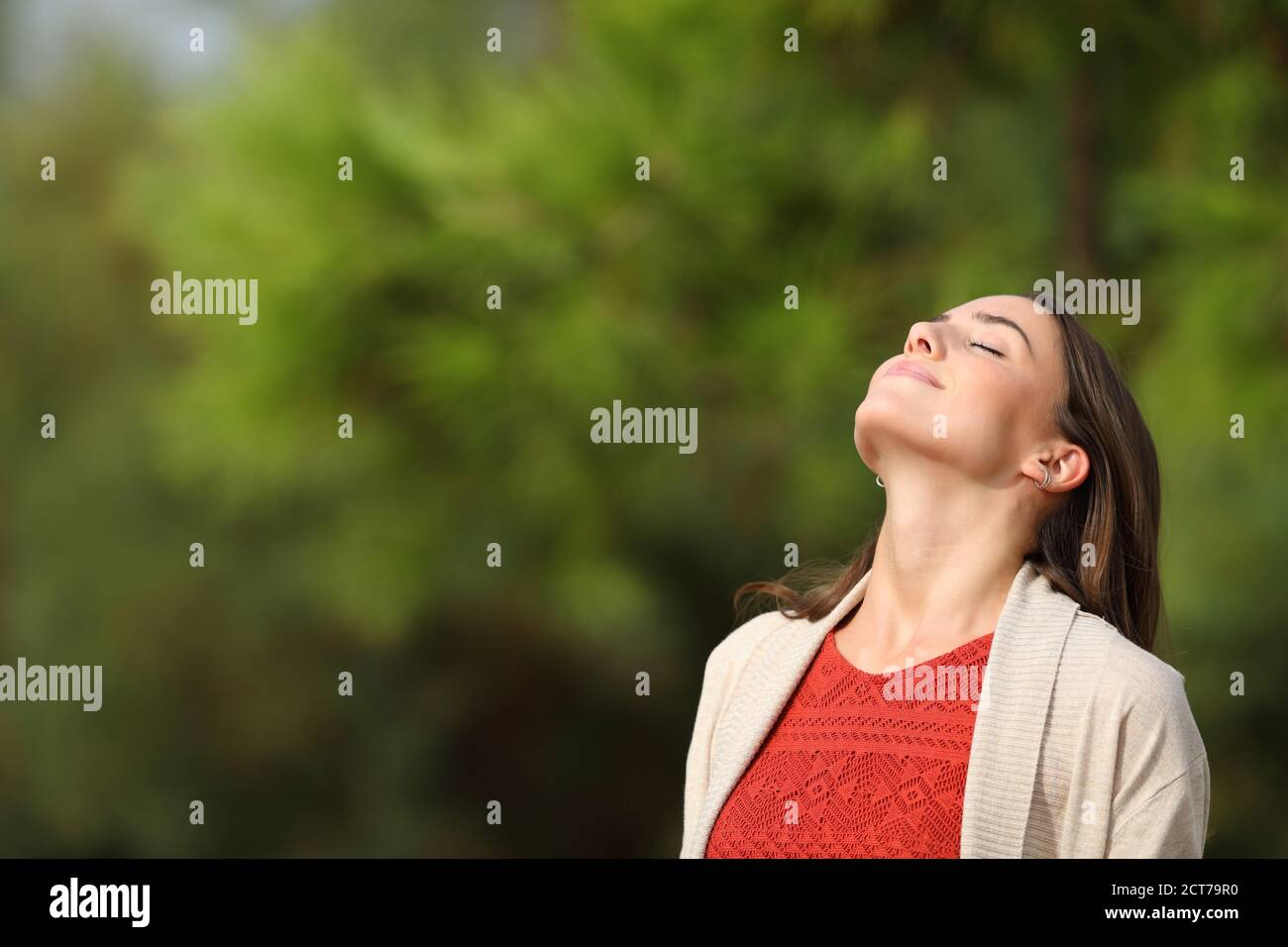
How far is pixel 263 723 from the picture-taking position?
1667mm

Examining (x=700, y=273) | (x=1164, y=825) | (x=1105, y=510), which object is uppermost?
(x=700, y=273)

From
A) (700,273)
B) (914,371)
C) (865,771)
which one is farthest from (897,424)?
(700,273)

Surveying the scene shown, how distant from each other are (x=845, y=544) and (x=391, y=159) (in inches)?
19.1

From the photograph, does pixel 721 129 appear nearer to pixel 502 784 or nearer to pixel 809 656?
pixel 809 656

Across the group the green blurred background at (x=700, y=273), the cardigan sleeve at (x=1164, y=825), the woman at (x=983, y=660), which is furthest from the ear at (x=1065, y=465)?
the green blurred background at (x=700, y=273)

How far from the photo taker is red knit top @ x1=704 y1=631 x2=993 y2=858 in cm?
51

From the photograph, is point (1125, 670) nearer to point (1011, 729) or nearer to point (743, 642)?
point (1011, 729)

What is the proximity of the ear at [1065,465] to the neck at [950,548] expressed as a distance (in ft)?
0.05

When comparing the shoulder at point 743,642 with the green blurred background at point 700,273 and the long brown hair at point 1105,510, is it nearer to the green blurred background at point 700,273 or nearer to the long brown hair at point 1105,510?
the long brown hair at point 1105,510

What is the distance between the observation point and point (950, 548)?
0.55m

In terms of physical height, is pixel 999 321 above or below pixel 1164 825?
above

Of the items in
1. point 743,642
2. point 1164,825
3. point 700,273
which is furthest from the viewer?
point 700,273

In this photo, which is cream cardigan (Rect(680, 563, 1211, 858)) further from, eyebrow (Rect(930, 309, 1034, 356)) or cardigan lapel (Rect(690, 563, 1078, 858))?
eyebrow (Rect(930, 309, 1034, 356))

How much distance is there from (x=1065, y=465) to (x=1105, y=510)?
24 millimetres
